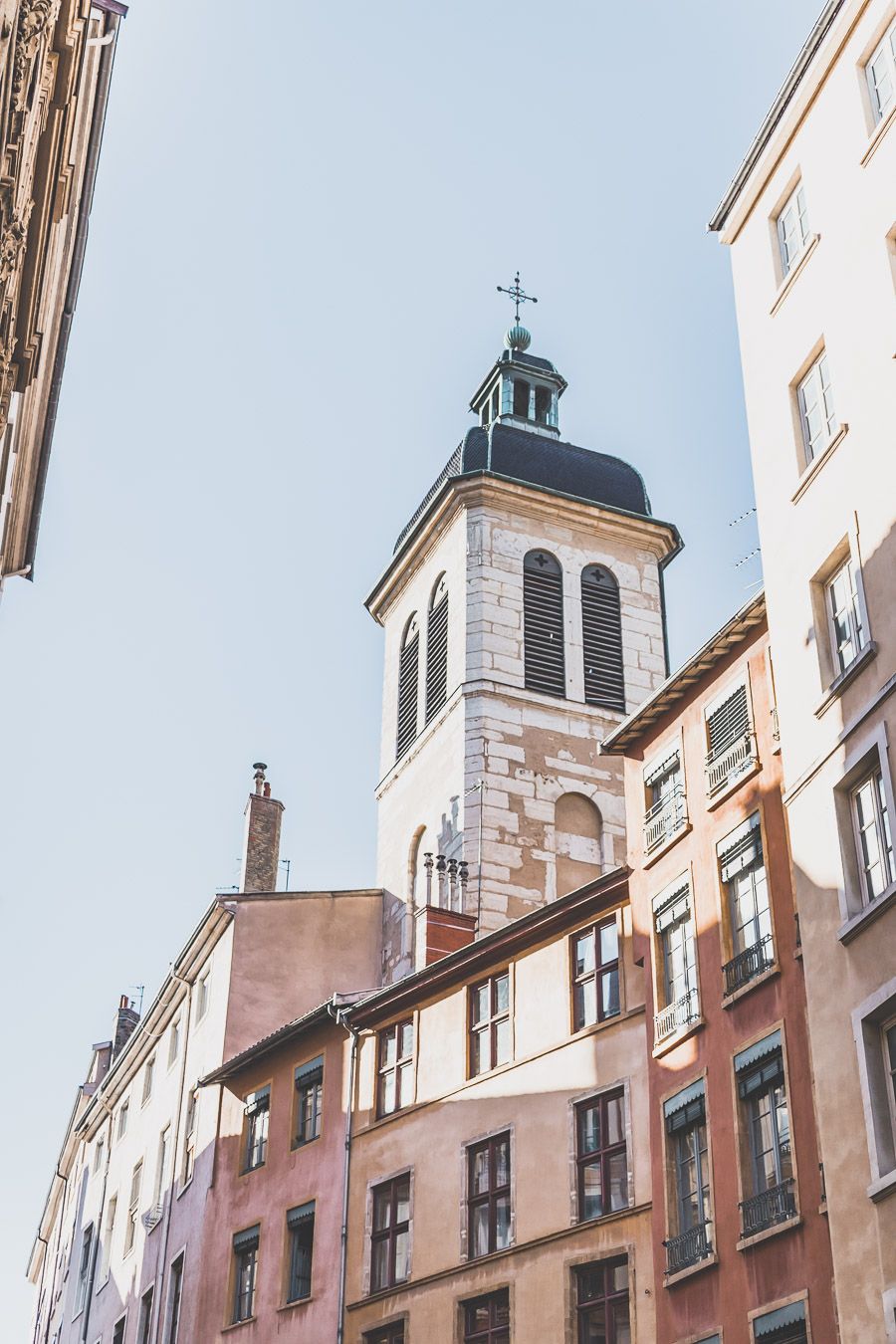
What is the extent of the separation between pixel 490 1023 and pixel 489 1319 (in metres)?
4.61

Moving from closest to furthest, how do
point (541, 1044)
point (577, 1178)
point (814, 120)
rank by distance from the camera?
point (814, 120), point (577, 1178), point (541, 1044)

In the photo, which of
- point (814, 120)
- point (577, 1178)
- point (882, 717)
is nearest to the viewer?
point (882, 717)

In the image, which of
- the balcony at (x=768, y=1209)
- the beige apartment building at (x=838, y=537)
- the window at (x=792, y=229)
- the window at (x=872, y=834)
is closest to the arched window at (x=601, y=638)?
the beige apartment building at (x=838, y=537)

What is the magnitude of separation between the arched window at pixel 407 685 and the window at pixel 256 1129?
14.8 m

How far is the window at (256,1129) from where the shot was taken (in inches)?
1351

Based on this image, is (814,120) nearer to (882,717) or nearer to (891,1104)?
(882,717)

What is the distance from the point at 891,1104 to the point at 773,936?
Answer: 173 inches

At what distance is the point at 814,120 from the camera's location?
23.2 meters

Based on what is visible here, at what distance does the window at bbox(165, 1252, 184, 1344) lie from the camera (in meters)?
35.7

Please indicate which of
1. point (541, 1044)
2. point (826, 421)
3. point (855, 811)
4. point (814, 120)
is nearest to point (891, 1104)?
point (855, 811)

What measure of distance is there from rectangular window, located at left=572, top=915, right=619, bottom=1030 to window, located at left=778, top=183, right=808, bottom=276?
961 cm

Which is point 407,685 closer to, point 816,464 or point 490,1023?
point 490,1023

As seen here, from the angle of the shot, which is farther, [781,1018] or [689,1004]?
[689,1004]

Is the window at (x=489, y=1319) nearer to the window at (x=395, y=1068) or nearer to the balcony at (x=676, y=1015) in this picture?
the window at (x=395, y=1068)
